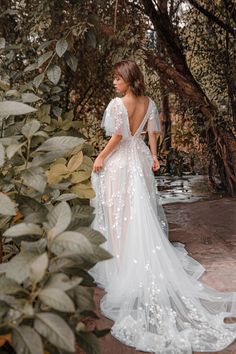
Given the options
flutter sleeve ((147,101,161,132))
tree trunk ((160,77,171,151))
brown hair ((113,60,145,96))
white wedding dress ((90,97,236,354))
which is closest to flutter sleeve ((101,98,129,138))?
white wedding dress ((90,97,236,354))

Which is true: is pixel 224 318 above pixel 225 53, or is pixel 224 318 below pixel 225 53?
below

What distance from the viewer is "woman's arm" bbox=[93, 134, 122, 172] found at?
3.21m

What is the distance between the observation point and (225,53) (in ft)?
21.7

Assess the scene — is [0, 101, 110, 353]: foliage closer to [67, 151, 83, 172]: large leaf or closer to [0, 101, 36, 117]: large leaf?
[0, 101, 36, 117]: large leaf

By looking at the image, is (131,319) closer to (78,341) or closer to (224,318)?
(224,318)

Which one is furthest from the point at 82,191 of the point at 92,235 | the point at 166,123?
the point at 166,123

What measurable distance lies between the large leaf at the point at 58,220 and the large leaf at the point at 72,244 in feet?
0.07

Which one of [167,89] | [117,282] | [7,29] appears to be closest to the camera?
[117,282]

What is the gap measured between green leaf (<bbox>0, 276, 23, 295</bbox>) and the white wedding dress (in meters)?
1.29

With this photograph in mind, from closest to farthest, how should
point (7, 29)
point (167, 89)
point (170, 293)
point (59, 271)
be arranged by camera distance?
point (59, 271)
point (170, 293)
point (7, 29)
point (167, 89)

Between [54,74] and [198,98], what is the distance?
10.1 ft

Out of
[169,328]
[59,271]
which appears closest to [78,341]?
[59,271]

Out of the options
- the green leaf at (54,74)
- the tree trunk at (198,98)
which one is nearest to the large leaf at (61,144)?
the green leaf at (54,74)

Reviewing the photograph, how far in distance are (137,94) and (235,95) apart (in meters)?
3.76
